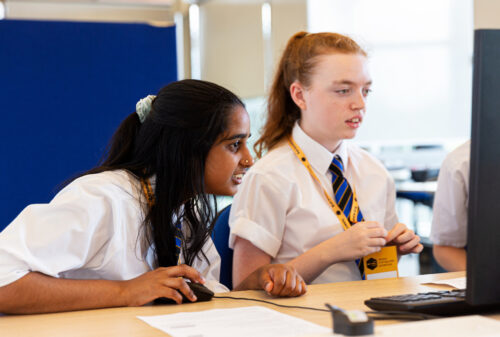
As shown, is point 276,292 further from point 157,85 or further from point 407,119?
point 407,119

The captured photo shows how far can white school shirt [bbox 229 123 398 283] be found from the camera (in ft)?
6.29

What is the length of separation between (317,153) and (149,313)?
92 centimetres

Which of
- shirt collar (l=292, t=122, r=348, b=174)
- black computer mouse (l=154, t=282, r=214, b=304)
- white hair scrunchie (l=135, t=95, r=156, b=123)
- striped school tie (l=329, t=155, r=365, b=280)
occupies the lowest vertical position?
black computer mouse (l=154, t=282, r=214, b=304)

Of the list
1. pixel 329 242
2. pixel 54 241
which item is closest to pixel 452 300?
pixel 329 242

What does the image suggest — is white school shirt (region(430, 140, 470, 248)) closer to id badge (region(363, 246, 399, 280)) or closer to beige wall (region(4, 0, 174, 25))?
id badge (region(363, 246, 399, 280))

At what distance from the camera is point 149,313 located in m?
1.29

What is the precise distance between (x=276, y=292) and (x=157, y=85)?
1551 mm

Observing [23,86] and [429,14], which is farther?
[429,14]

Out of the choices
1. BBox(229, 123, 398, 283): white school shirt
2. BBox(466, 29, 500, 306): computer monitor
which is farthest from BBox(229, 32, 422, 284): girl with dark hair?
BBox(466, 29, 500, 306): computer monitor

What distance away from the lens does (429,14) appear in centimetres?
593

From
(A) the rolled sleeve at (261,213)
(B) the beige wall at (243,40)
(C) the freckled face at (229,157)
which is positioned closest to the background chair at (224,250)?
(A) the rolled sleeve at (261,213)

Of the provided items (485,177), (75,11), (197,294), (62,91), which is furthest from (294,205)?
(75,11)

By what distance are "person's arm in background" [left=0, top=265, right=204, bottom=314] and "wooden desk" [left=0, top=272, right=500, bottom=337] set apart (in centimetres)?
2

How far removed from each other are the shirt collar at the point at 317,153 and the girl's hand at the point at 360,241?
1.16 ft
